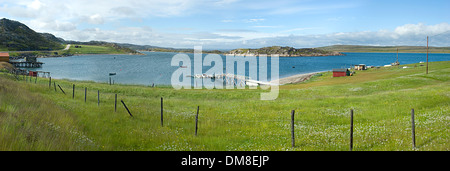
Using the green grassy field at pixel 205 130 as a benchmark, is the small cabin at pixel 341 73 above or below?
above

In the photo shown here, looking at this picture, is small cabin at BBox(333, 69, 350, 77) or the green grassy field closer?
the green grassy field

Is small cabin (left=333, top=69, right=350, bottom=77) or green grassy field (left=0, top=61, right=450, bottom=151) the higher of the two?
small cabin (left=333, top=69, right=350, bottom=77)

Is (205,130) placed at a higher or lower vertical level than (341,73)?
lower

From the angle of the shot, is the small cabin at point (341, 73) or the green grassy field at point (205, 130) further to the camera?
the small cabin at point (341, 73)

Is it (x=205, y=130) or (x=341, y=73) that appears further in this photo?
(x=341, y=73)

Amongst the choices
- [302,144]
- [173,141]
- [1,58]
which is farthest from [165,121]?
[1,58]

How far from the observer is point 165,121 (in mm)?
19281
